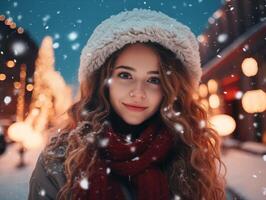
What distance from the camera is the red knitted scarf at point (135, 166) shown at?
134 centimetres

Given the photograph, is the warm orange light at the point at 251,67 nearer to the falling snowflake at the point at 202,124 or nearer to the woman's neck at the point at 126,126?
the falling snowflake at the point at 202,124

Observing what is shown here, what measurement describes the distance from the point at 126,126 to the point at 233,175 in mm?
1956

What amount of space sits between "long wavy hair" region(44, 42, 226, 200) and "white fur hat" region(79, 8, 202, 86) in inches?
1.8

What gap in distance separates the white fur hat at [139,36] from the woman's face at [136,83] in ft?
0.18

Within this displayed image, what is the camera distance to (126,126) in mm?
1466

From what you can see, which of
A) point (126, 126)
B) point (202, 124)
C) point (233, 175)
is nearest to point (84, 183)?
point (126, 126)

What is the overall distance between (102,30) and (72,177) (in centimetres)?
50

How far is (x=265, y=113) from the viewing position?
3.66 m

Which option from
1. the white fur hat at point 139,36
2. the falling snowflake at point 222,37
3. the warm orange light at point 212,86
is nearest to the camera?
the white fur hat at point 139,36

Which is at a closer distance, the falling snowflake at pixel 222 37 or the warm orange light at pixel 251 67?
the warm orange light at pixel 251 67

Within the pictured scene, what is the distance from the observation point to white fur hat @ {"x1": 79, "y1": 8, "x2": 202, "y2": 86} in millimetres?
1311

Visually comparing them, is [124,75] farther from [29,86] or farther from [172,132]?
[29,86]

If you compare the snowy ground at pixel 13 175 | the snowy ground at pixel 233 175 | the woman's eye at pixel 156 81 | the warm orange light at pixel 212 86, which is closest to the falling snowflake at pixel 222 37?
the warm orange light at pixel 212 86

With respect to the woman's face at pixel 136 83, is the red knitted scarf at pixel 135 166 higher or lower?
lower
